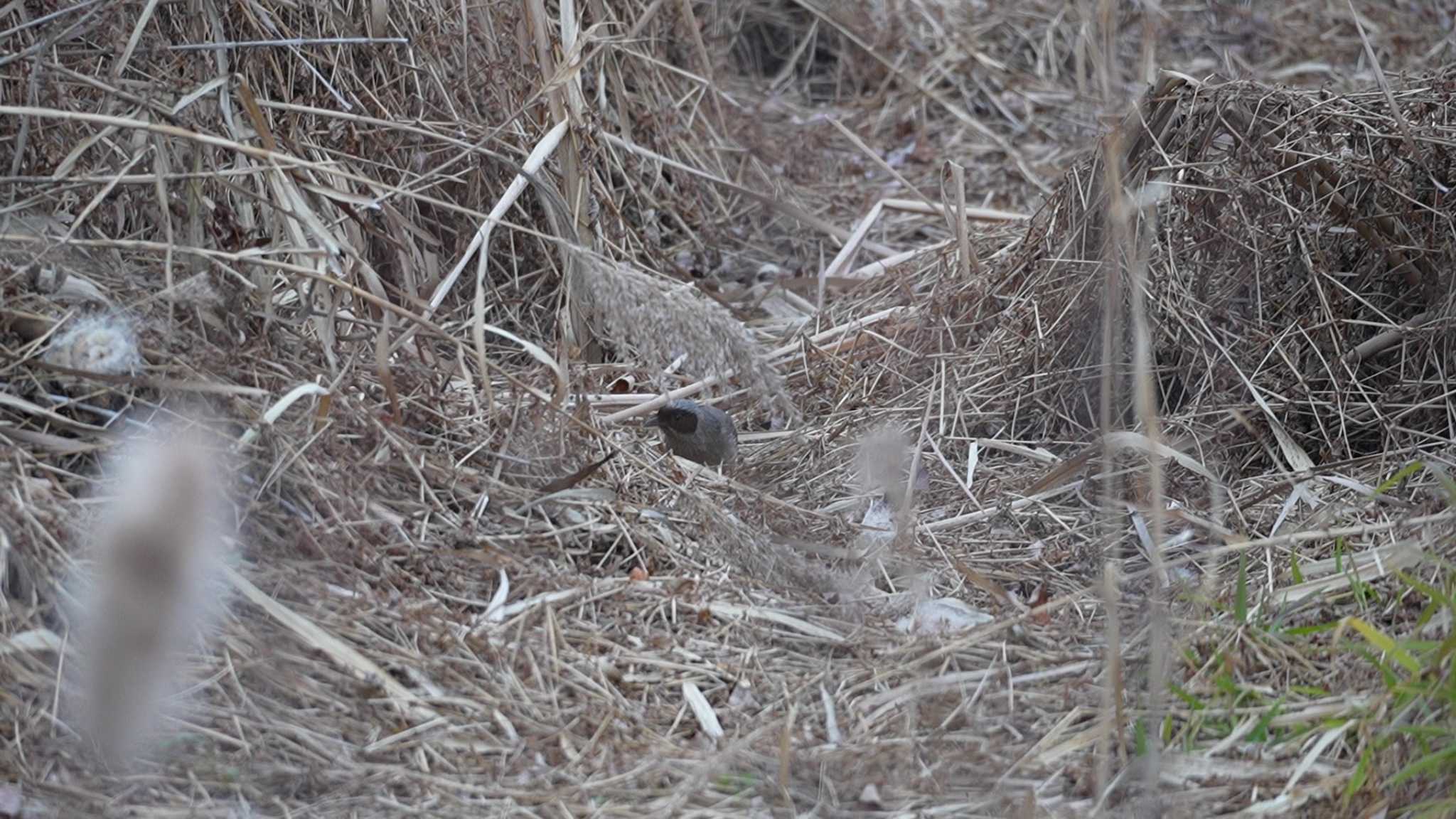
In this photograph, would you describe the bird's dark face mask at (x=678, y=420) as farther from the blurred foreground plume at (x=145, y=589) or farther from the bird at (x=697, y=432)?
the blurred foreground plume at (x=145, y=589)

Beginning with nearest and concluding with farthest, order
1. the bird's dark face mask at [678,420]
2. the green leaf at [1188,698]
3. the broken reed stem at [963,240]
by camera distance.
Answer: the green leaf at [1188,698], the bird's dark face mask at [678,420], the broken reed stem at [963,240]

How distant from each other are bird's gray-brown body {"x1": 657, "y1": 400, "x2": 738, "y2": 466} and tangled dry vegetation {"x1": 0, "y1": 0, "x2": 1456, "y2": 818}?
0.05m

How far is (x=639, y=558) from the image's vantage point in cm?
218

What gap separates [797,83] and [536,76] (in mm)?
1964

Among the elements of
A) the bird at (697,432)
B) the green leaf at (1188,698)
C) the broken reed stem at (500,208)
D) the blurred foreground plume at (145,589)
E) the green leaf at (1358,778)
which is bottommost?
the bird at (697,432)

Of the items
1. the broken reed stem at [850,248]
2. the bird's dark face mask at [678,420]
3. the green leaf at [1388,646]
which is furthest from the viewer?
the broken reed stem at [850,248]

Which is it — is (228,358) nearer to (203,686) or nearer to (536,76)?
(203,686)

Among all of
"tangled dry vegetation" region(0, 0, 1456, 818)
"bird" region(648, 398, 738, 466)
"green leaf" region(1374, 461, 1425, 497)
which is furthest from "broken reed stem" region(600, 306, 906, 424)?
"green leaf" region(1374, 461, 1425, 497)

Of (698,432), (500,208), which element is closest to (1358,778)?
(698,432)

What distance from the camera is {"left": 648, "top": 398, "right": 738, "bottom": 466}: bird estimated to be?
2475 millimetres

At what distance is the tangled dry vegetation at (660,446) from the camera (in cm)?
171

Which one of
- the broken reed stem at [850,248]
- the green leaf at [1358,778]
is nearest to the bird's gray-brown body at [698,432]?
the broken reed stem at [850,248]

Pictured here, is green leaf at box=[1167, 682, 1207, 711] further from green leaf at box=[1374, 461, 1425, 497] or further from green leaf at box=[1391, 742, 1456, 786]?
green leaf at box=[1374, 461, 1425, 497]

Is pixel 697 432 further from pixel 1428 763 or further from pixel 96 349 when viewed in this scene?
pixel 1428 763
